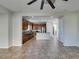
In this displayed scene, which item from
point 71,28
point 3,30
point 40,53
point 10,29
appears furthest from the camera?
point 71,28

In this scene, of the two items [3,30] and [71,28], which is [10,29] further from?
[71,28]

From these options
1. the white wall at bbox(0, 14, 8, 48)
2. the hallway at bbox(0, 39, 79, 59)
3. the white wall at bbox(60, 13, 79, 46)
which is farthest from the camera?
the white wall at bbox(60, 13, 79, 46)

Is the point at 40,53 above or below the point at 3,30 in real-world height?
below

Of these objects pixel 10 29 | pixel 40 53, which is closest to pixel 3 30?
pixel 10 29

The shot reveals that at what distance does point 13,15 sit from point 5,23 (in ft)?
3.58

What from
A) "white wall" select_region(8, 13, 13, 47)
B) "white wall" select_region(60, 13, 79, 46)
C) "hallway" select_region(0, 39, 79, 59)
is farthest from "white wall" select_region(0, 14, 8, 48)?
"white wall" select_region(60, 13, 79, 46)

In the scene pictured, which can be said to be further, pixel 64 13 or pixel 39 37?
pixel 39 37

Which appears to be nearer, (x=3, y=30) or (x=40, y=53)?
(x=40, y=53)

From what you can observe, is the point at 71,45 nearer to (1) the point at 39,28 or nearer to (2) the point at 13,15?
(2) the point at 13,15

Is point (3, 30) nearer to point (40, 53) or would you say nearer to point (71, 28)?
point (40, 53)

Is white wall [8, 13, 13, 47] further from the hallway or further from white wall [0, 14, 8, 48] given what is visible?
the hallway

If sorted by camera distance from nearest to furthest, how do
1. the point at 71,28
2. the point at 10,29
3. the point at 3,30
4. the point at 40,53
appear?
the point at 40,53
the point at 3,30
the point at 10,29
the point at 71,28

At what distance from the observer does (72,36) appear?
8.46 meters

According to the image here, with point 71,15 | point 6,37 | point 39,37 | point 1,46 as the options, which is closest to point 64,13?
point 71,15
